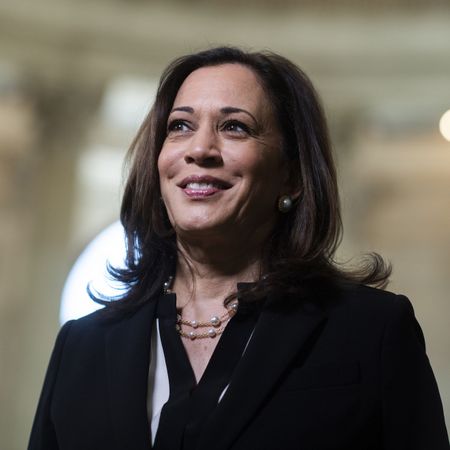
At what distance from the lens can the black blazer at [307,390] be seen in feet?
5.46

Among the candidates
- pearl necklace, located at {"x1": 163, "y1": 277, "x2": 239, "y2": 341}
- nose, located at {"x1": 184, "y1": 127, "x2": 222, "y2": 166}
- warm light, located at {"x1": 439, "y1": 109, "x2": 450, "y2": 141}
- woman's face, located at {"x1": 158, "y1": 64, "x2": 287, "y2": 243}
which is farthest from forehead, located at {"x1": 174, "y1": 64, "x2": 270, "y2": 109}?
warm light, located at {"x1": 439, "y1": 109, "x2": 450, "y2": 141}

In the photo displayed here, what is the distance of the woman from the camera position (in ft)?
5.57

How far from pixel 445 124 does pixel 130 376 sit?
5.39 metres

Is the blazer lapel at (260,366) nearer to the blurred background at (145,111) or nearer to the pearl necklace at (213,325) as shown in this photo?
the pearl necklace at (213,325)

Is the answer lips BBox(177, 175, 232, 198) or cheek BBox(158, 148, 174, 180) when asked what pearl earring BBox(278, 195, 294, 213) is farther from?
cheek BBox(158, 148, 174, 180)

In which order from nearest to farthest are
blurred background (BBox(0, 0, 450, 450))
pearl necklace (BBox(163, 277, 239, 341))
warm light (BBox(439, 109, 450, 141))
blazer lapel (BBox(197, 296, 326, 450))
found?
1. blazer lapel (BBox(197, 296, 326, 450))
2. pearl necklace (BBox(163, 277, 239, 341))
3. blurred background (BBox(0, 0, 450, 450))
4. warm light (BBox(439, 109, 450, 141))

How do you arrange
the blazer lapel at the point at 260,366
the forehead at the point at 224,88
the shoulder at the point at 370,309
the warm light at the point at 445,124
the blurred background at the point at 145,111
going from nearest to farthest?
the blazer lapel at the point at 260,366 → the shoulder at the point at 370,309 → the forehead at the point at 224,88 → the blurred background at the point at 145,111 → the warm light at the point at 445,124

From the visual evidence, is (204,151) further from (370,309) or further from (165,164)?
(370,309)

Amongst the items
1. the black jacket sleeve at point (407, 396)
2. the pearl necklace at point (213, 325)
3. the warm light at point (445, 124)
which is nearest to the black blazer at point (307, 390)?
the black jacket sleeve at point (407, 396)

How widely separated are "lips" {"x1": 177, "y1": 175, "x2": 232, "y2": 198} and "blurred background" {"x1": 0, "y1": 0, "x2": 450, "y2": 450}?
4.45m

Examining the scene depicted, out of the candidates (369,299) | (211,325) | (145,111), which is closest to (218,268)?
(211,325)

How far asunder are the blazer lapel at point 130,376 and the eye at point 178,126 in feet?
1.52

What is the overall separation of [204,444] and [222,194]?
60 centimetres

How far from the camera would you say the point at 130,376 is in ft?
6.02
